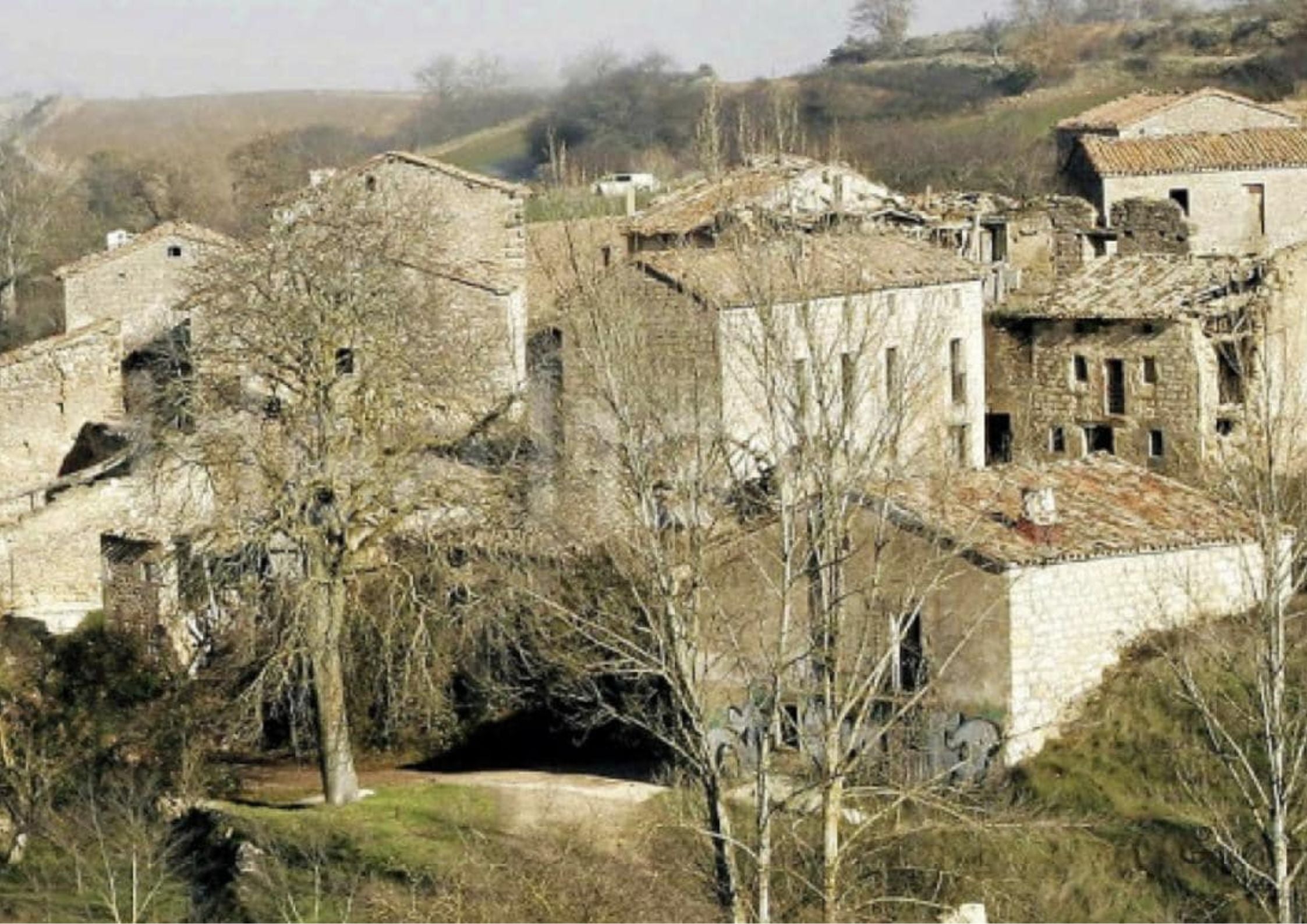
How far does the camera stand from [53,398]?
30.9 m

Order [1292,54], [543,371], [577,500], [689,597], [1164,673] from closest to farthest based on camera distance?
[689,597] < [1164,673] < [577,500] < [543,371] < [1292,54]

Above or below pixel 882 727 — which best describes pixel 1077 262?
above

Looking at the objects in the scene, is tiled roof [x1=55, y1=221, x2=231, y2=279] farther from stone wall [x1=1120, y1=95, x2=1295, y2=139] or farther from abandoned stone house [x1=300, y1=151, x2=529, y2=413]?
stone wall [x1=1120, y1=95, x2=1295, y2=139]

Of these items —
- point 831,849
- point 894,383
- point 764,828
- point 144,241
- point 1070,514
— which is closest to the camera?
point 764,828

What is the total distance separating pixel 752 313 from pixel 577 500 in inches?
95.8

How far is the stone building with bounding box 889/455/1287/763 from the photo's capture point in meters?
18.8

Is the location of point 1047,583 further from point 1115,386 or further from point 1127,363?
point 1115,386

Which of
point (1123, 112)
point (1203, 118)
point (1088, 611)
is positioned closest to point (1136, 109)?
point (1123, 112)

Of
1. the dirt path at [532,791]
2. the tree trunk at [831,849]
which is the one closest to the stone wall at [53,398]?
the dirt path at [532,791]

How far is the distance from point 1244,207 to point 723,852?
21294mm

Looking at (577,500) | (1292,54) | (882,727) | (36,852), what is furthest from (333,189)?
(1292,54)

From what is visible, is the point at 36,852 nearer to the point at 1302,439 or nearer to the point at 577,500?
the point at 577,500

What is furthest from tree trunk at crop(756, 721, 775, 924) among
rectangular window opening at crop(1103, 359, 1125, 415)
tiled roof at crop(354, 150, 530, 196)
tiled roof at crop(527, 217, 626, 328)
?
tiled roof at crop(354, 150, 530, 196)

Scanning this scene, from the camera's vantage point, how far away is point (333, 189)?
27.8 metres
